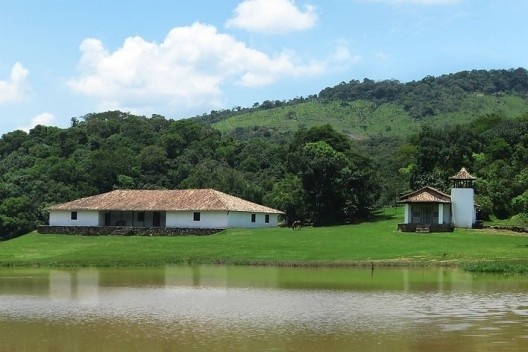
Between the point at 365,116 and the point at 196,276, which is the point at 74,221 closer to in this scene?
the point at 196,276

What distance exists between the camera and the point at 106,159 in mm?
95438

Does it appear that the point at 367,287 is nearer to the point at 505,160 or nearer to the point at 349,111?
the point at 505,160

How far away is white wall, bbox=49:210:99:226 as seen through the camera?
71.2 meters

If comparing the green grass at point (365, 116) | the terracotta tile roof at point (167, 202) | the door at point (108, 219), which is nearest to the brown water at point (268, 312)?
the terracotta tile roof at point (167, 202)

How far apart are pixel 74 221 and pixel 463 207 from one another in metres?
36.5

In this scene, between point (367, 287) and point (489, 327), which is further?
point (367, 287)

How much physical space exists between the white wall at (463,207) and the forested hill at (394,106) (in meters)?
80.3

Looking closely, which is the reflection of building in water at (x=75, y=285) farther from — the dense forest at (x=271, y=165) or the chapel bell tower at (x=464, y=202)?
the chapel bell tower at (x=464, y=202)

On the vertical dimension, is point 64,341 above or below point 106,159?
below

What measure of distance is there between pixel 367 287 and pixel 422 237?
24051mm

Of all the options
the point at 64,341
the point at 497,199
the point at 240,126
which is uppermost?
the point at 240,126

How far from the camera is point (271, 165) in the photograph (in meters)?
107

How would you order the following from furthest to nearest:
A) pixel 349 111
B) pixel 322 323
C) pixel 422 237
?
pixel 349 111 < pixel 422 237 < pixel 322 323

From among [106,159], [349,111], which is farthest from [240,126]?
[106,159]
